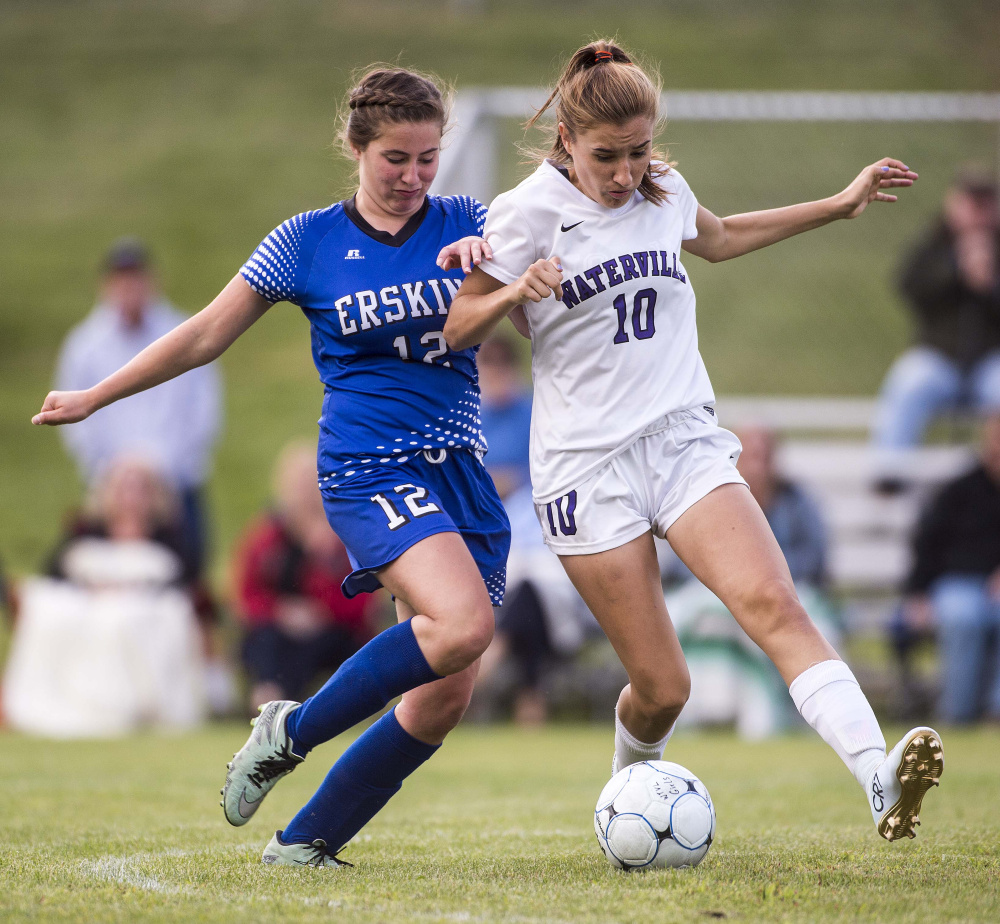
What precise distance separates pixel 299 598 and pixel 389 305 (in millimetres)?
5481

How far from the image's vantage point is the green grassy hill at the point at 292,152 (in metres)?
12.5

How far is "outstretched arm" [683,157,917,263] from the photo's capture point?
425 centimetres

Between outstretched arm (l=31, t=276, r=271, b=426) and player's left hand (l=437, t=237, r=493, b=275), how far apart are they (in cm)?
60

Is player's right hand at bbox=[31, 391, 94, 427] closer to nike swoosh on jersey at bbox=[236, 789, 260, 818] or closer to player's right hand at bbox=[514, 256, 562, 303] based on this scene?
nike swoosh on jersey at bbox=[236, 789, 260, 818]

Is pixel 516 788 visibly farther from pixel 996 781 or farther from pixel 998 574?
pixel 998 574

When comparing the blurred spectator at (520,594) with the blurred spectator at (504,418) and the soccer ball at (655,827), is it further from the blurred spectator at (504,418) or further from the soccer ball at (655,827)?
the soccer ball at (655,827)

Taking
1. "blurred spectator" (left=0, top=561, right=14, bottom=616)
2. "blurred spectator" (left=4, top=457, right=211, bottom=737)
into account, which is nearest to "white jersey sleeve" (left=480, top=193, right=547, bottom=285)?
"blurred spectator" (left=4, top=457, right=211, bottom=737)

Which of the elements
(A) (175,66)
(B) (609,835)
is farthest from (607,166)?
(A) (175,66)

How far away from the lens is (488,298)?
3688 millimetres

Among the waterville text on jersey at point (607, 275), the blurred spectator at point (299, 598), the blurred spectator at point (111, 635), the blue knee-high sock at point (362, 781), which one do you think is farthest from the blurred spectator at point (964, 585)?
the blue knee-high sock at point (362, 781)

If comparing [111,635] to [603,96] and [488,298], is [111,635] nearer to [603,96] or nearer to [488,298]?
[488,298]

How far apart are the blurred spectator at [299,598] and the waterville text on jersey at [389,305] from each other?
512cm

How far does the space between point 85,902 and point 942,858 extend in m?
2.37

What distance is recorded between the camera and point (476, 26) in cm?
3759
